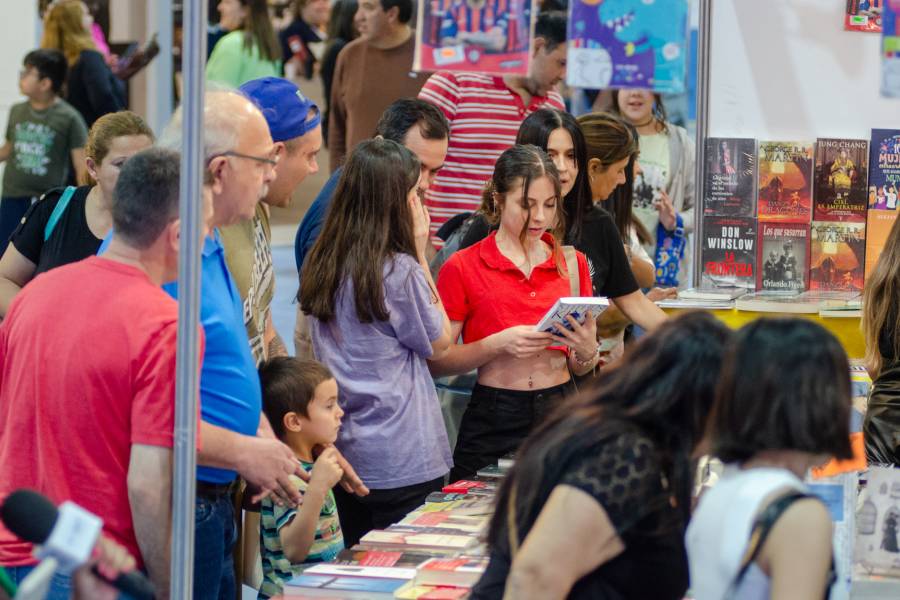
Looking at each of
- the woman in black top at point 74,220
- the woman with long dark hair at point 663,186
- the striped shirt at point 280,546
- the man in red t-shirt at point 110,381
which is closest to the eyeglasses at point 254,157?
the man in red t-shirt at point 110,381

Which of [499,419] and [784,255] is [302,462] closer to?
[499,419]

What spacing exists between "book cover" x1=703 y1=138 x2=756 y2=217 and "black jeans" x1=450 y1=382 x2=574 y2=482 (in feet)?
3.64

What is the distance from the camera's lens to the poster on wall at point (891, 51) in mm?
2715

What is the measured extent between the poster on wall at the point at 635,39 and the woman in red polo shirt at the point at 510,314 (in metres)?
0.61

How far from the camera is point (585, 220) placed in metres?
4.34

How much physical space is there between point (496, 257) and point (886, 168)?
1.46 metres

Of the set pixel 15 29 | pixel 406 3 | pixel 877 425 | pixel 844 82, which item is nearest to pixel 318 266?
pixel 877 425

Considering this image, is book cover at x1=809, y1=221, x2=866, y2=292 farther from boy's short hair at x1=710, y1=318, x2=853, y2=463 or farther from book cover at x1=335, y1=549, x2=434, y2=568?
boy's short hair at x1=710, y1=318, x2=853, y2=463

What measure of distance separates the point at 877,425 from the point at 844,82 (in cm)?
129

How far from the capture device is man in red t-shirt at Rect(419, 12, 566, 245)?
209 inches

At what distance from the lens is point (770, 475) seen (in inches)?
80.0

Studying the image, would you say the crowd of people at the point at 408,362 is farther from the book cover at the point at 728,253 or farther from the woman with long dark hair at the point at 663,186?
the book cover at the point at 728,253

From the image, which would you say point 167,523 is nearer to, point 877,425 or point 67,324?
point 67,324

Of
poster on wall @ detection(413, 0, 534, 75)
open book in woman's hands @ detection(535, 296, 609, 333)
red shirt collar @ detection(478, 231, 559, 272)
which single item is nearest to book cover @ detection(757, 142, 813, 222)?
poster on wall @ detection(413, 0, 534, 75)
